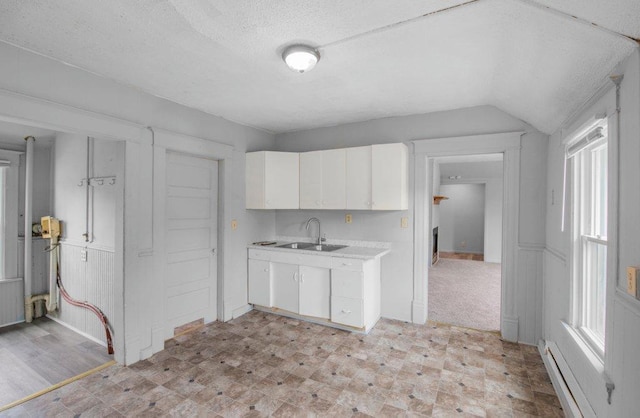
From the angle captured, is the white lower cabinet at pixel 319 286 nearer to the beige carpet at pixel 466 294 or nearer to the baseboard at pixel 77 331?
the beige carpet at pixel 466 294

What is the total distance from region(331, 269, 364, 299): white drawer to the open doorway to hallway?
125 cm

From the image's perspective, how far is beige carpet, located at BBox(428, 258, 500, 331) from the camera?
374 centimetres

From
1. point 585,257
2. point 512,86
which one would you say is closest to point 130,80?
point 512,86

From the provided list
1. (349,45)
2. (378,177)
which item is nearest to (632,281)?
(349,45)

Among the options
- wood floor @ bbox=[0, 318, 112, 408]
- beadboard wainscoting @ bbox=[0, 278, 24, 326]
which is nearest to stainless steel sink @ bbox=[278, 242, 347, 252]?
wood floor @ bbox=[0, 318, 112, 408]

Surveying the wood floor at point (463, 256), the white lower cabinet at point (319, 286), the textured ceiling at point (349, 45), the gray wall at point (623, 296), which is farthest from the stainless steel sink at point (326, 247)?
the wood floor at point (463, 256)

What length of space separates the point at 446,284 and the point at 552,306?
→ 111 inches

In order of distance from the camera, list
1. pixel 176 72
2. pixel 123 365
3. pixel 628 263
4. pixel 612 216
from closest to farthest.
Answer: pixel 628 263
pixel 612 216
pixel 176 72
pixel 123 365

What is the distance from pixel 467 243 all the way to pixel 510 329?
20.7 feet

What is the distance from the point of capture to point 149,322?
2.85 metres

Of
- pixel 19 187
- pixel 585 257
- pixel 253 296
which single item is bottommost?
pixel 253 296

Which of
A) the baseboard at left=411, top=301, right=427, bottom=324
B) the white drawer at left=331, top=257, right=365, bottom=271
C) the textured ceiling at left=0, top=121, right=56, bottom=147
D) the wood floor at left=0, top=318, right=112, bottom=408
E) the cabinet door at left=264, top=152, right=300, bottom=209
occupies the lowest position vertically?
the wood floor at left=0, top=318, right=112, bottom=408

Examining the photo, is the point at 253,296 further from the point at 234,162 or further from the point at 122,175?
the point at 122,175

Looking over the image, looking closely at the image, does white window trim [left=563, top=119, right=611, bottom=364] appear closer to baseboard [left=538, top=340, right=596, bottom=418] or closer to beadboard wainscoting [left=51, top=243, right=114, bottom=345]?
baseboard [left=538, top=340, right=596, bottom=418]
